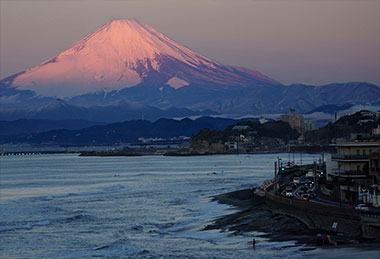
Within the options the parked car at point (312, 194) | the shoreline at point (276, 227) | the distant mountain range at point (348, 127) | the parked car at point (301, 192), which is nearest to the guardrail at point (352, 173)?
the parked car at point (312, 194)

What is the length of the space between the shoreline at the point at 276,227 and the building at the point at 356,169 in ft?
9.91

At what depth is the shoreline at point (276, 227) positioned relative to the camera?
27.5m

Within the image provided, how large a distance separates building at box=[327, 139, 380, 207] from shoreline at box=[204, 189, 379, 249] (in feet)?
9.91

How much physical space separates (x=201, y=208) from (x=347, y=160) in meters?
14.0

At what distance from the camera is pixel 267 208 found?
38.9 m

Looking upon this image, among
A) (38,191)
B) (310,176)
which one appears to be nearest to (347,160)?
(310,176)

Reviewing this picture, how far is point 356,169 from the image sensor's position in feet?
117

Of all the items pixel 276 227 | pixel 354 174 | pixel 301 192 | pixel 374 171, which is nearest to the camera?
pixel 276 227

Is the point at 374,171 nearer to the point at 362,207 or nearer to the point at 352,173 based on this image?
the point at 352,173

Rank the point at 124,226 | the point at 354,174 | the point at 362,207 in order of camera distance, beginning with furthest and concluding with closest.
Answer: the point at 124,226 → the point at 354,174 → the point at 362,207

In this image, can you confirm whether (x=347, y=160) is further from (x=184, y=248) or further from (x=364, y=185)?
(x=184, y=248)

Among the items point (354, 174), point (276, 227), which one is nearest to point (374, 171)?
point (354, 174)

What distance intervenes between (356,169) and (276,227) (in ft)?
17.9

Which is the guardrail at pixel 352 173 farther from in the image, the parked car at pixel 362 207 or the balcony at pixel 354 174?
the parked car at pixel 362 207
